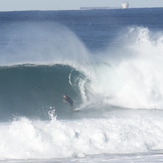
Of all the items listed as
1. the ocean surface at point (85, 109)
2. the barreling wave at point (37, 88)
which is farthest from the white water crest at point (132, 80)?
the barreling wave at point (37, 88)

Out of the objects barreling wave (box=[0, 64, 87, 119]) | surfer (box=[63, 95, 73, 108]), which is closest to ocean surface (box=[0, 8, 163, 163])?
barreling wave (box=[0, 64, 87, 119])

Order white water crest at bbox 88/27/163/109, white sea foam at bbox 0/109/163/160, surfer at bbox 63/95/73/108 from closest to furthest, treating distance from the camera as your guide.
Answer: white sea foam at bbox 0/109/163/160 → surfer at bbox 63/95/73/108 → white water crest at bbox 88/27/163/109

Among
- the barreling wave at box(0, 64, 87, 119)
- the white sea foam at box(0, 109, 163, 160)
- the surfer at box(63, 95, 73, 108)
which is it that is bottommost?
the white sea foam at box(0, 109, 163, 160)

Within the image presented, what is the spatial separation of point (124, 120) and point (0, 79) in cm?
813

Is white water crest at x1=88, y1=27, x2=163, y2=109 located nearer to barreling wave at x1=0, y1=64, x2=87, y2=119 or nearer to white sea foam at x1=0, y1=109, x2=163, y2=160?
barreling wave at x1=0, y1=64, x2=87, y2=119

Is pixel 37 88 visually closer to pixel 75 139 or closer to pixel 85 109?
pixel 85 109

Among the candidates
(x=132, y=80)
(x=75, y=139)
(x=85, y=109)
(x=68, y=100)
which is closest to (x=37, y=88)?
(x=68, y=100)

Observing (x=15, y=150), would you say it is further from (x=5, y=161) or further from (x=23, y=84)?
(x=23, y=84)

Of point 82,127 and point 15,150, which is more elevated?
point 82,127

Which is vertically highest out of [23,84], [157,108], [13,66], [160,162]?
[13,66]

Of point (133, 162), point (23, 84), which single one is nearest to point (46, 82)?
point (23, 84)

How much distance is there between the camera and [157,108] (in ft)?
66.3

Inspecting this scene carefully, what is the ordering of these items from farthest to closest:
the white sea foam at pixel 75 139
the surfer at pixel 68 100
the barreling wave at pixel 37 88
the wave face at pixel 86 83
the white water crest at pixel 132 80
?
the white water crest at pixel 132 80, the wave face at pixel 86 83, the barreling wave at pixel 37 88, the surfer at pixel 68 100, the white sea foam at pixel 75 139

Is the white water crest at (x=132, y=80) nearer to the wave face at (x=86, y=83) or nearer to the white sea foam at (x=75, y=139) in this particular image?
→ the wave face at (x=86, y=83)
